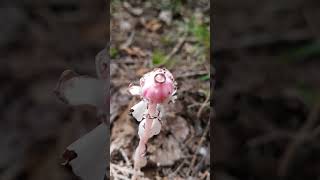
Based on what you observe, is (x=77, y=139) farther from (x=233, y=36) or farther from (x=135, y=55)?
(x=135, y=55)

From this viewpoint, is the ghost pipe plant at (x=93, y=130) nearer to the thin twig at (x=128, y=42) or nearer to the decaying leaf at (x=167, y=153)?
the decaying leaf at (x=167, y=153)

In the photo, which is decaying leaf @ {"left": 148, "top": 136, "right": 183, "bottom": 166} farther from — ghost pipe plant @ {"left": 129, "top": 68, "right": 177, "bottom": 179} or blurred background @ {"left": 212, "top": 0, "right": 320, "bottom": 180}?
blurred background @ {"left": 212, "top": 0, "right": 320, "bottom": 180}

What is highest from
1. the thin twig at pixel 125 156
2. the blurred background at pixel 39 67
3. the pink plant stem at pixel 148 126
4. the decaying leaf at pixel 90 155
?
the blurred background at pixel 39 67

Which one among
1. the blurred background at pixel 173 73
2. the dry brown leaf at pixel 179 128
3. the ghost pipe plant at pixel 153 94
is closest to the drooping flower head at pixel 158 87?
the ghost pipe plant at pixel 153 94

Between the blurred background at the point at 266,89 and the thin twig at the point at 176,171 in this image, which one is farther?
the thin twig at the point at 176,171

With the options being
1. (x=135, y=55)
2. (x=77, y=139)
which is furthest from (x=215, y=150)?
(x=135, y=55)

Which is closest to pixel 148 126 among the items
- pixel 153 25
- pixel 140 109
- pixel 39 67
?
pixel 140 109
